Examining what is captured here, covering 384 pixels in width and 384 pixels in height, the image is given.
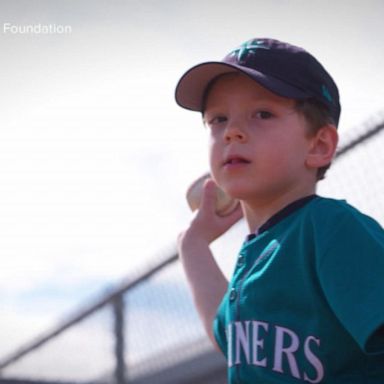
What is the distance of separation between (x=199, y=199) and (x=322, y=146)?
0.69 metres

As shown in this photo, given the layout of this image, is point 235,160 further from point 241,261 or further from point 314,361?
point 314,361

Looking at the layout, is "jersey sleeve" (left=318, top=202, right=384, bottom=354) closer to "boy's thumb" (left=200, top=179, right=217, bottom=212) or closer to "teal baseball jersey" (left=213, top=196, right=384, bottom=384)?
"teal baseball jersey" (left=213, top=196, right=384, bottom=384)

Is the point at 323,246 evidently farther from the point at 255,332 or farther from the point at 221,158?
the point at 221,158

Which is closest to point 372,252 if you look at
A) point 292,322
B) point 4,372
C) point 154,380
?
point 292,322

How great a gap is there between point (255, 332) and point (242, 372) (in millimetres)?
106

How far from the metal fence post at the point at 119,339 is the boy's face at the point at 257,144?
9.30ft

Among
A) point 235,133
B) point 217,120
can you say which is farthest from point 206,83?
point 235,133

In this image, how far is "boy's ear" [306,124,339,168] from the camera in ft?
7.67

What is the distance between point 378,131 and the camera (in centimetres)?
353

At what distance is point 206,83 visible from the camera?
2.46 metres

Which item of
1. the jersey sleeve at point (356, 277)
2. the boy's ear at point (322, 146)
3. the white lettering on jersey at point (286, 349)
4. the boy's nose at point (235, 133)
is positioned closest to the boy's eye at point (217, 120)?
the boy's nose at point (235, 133)

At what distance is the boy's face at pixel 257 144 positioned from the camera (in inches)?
87.7

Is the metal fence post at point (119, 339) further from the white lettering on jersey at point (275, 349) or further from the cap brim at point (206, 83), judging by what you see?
the white lettering on jersey at point (275, 349)

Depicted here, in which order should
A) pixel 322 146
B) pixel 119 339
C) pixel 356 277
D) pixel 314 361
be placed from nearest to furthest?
pixel 356 277 → pixel 314 361 → pixel 322 146 → pixel 119 339
